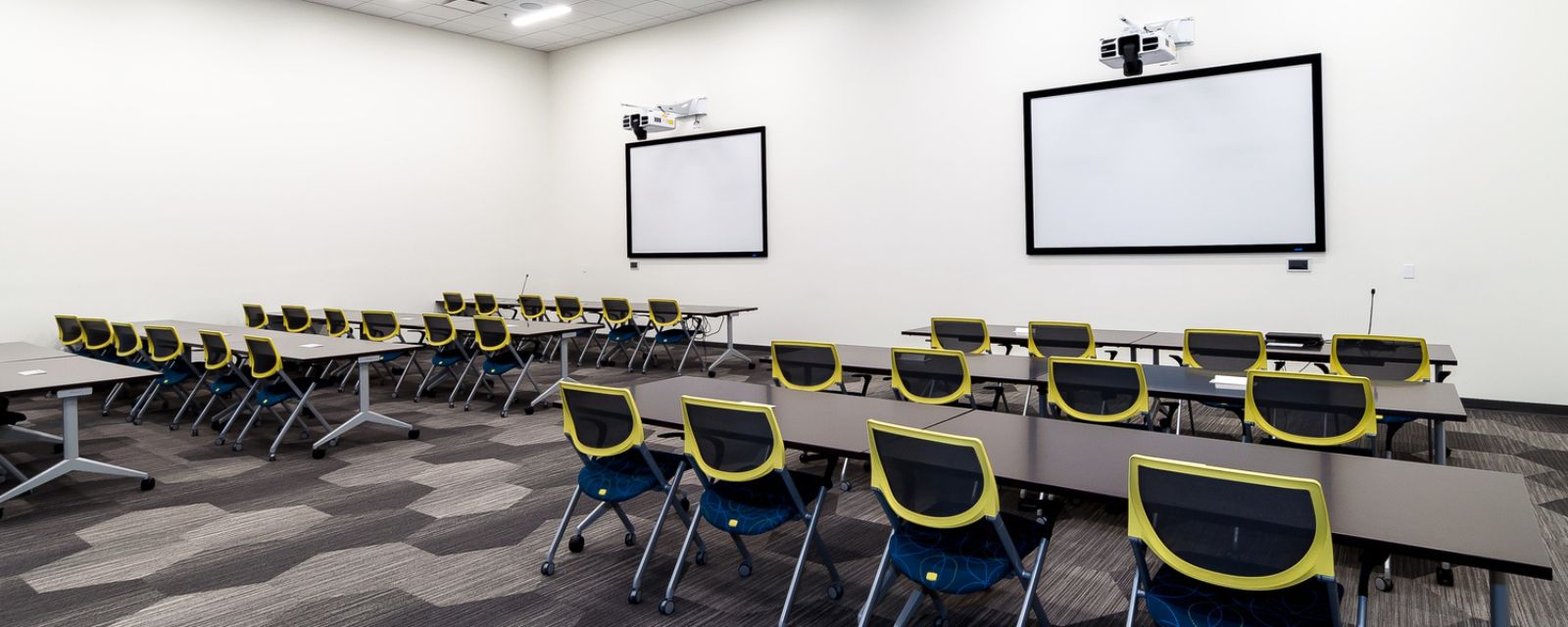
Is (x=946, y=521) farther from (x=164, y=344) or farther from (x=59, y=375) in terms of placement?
(x=164, y=344)

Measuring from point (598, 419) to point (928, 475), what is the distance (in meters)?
1.35

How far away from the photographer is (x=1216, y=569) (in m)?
2.05

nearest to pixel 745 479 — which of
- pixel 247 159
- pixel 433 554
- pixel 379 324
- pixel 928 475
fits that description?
pixel 928 475

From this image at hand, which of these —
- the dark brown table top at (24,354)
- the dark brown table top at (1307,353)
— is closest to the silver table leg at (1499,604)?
the dark brown table top at (1307,353)

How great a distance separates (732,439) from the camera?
9.61 feet

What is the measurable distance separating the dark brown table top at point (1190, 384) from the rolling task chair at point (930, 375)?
109 mm

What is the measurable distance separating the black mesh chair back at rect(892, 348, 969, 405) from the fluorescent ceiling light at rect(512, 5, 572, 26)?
6969 mm

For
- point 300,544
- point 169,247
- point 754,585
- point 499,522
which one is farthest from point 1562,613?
point 169,247

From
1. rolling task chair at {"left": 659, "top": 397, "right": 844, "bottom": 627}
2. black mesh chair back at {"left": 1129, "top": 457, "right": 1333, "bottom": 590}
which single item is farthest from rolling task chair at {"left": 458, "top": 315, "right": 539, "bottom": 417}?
black mesh chair back at {"left": 1129, "top": 457, "right": 1333, "bottom": 590}

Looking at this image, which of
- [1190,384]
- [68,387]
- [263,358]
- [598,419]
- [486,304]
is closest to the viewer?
[598,419]

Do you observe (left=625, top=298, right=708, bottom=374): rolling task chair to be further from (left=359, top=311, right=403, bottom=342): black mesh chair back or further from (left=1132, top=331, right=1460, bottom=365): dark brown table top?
(left=1132, top=331, right=1460, bottom=365): dark brown table top

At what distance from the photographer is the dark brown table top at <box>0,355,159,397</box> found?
4.14 meters

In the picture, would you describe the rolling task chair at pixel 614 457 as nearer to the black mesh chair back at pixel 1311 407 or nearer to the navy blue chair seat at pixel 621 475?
the navy blue chair seat at pixel 621 475

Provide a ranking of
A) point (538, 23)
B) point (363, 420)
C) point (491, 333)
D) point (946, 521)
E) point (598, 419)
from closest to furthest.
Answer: point (946, 521) → point (598, 419) → point (363, 420) → point (491, 333) → point (538, 23)
